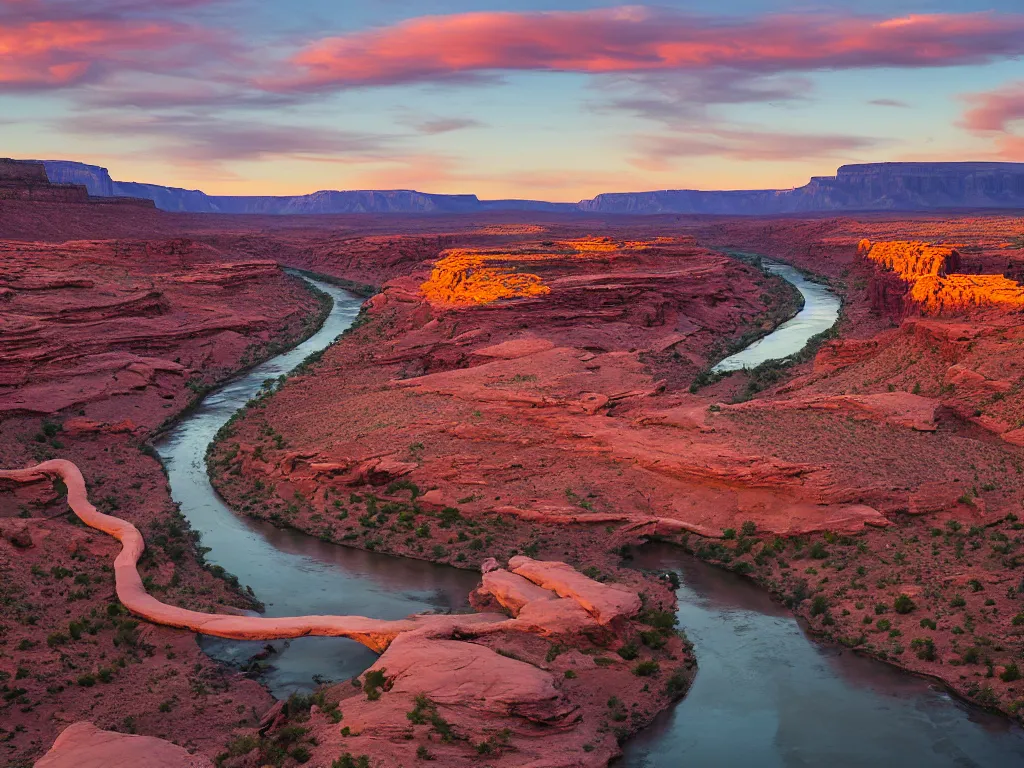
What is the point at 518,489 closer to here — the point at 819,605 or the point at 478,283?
the point at 819,605

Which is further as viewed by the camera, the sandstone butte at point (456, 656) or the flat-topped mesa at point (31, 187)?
the flat-topped mesa at point (31, 187)

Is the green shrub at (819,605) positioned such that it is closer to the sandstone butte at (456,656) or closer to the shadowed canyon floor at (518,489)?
the shadowed canyon floor at (518,489)

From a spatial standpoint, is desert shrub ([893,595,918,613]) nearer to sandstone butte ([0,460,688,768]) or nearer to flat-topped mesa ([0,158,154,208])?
sandstone butte ([0,460,688,768])

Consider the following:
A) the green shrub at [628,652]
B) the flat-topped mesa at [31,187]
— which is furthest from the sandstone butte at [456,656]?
the flat-topped mesa at [31,187]

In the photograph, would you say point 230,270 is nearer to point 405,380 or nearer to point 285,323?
point 285,323

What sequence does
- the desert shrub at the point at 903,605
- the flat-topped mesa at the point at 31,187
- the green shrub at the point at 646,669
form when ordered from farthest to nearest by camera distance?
the flat-topped mesa at the point at 31,187 → the desert shrub at the point at 903,605 → the green shrub at the point at 646,669

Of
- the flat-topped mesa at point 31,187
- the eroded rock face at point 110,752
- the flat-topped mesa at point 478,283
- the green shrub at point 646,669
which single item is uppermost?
the flat-topped mesa at point 31,187
